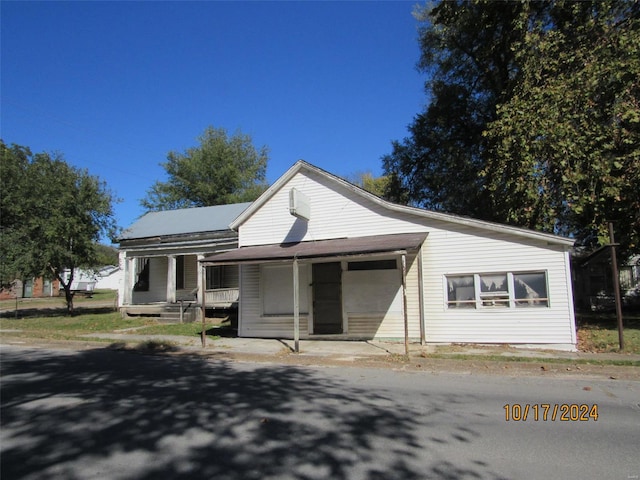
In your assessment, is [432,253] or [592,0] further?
[592,0]

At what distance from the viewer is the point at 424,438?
4.84 meters

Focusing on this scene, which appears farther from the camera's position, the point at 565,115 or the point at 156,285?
the point at 156,285

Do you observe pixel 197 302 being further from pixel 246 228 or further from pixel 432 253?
pixel 432 253

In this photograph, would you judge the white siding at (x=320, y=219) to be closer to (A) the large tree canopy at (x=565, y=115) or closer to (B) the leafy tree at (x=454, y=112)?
(A) the large tree canopy at (x=565, y=115)

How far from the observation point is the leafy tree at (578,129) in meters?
13.6

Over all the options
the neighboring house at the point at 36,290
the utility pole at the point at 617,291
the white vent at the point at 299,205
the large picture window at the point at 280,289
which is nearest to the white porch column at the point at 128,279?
the large picture window at the point at 280,289

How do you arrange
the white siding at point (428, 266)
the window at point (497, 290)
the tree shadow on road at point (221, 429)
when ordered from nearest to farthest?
the tree shadow on road at point (221, 429)
the white siding at point (428, 266)
the window at point (497, 290)

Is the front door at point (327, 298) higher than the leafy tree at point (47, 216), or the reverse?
the leafy tree at point (47, 216)

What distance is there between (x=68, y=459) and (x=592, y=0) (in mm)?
19687

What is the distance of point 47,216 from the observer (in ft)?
68.1

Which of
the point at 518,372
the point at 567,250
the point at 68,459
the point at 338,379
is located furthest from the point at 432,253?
the point at 68,459

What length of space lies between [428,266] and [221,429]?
29.4ft

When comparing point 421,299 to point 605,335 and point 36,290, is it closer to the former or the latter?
point 605,335
